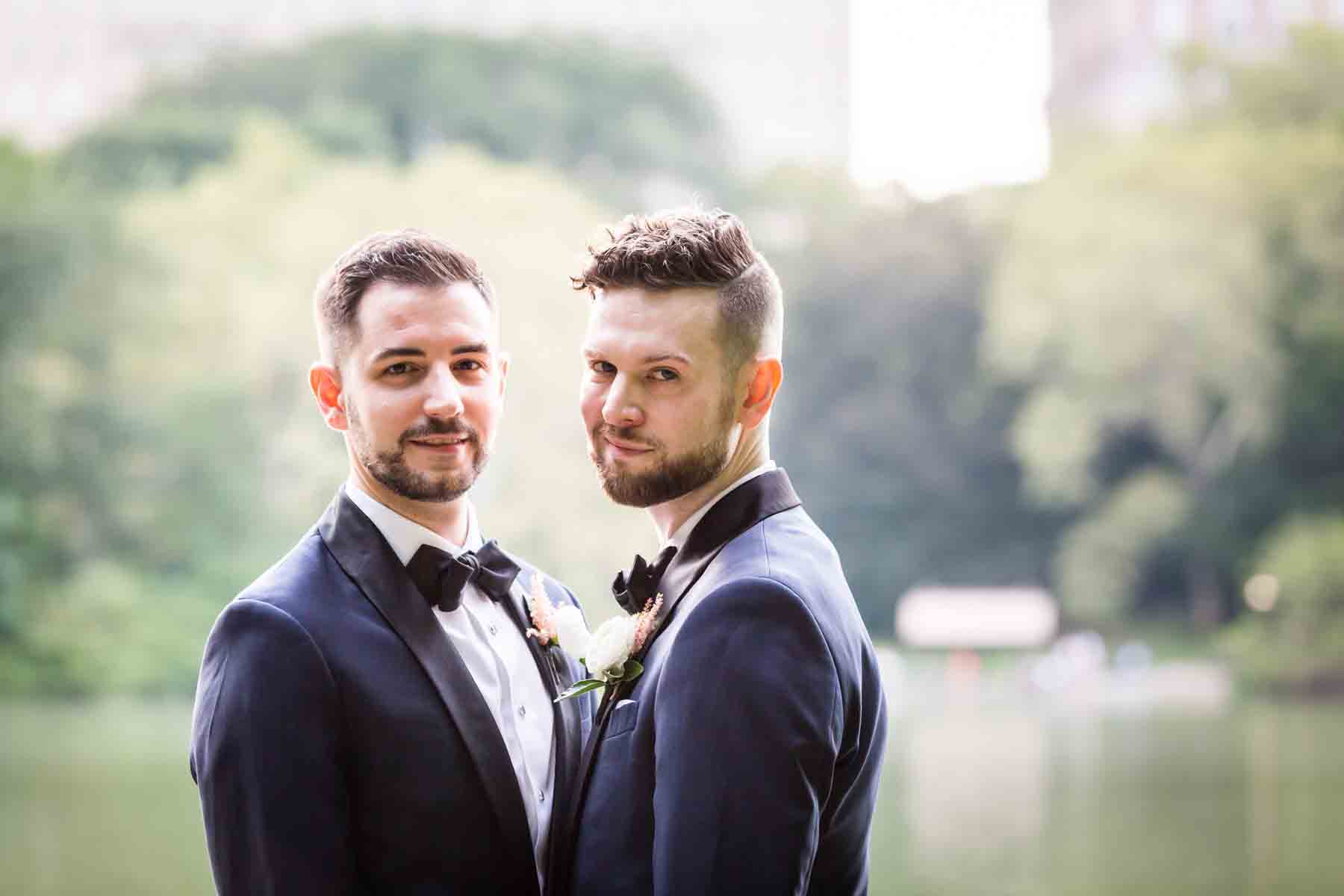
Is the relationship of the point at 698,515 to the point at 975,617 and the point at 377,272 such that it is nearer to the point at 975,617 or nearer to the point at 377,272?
the point at 377,272

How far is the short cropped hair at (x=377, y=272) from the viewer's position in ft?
7.82

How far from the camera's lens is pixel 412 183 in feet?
72.2

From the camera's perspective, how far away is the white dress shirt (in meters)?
2.36

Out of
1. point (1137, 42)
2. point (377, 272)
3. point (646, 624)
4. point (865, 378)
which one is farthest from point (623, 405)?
point (1137, 42)

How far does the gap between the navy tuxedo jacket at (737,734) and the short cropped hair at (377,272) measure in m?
0.59

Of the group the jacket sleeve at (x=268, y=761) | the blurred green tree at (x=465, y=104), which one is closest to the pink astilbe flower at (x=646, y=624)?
the jacket sleeve at (x=268, y=761)

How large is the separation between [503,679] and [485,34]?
24.4 meters

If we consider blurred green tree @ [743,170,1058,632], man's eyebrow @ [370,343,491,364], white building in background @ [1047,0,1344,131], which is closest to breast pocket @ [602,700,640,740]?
man's eyebrow @ [370,343,491,364]

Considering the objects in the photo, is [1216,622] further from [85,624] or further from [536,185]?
[85,624]

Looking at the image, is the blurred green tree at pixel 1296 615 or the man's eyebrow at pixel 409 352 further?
the blurred green tree at pixel 1296 615

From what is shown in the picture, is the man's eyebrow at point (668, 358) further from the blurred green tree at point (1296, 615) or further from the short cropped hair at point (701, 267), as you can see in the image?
the blurred green tree at point (1296, 615)

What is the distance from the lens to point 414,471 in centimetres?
240

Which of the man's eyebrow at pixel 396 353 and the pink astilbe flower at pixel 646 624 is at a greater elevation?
the man's eyebrow at pixel 396 353

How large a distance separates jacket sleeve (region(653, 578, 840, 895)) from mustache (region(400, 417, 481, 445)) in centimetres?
56
